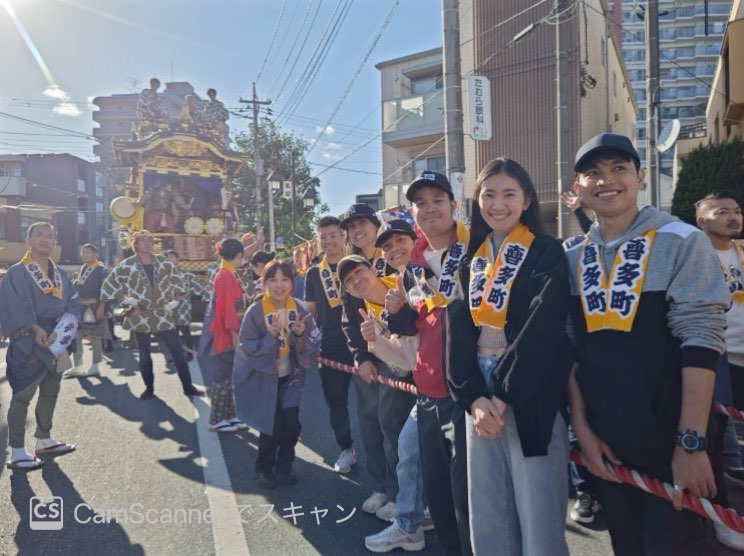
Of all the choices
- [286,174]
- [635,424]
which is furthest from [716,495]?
[286,174]

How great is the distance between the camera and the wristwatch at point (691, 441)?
1.60 metres

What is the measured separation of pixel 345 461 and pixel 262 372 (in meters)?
1.02

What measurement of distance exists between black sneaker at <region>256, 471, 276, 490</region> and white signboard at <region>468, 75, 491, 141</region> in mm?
7127

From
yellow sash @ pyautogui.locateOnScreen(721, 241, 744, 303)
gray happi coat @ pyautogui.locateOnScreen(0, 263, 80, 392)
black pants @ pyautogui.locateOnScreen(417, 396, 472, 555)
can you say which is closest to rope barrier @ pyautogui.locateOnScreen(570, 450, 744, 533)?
black pants @ pyautogui.locateOnScreen(417, 396, 472, 555)

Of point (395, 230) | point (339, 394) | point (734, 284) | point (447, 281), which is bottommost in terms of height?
point (339, 394)

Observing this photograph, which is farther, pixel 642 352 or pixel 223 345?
pixel 223 345

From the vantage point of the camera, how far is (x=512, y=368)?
6.07ft

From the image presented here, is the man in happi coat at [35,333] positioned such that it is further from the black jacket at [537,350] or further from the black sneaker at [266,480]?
the black jacket at [537,350]

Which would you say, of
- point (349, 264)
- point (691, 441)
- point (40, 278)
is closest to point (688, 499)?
point (691, 441)

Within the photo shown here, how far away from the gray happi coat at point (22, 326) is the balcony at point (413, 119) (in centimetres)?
1585

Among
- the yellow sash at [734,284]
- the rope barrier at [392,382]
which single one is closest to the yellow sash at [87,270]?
the rope barrier at [392,382]

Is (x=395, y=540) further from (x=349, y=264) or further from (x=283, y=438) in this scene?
(x=349, y=264)

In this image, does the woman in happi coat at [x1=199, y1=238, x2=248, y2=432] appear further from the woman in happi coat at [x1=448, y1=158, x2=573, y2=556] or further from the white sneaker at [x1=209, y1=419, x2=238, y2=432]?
the woman in happi coat at [x1=448, y1=158, x2=573, y2=556]

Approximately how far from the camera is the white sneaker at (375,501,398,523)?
331 centimetres
